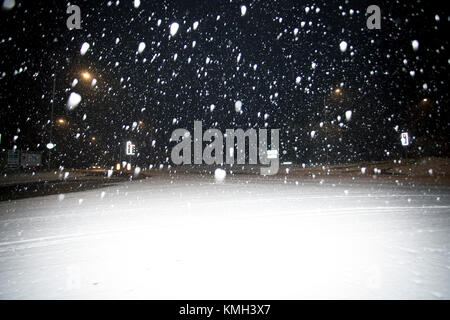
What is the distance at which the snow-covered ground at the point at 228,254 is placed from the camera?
10.2 ft

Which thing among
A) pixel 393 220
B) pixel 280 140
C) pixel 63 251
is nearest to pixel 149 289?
pixel 63 251

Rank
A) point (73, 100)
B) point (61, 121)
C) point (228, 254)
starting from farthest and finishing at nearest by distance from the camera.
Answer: point (61, 121) → point (73, 100) → point (228, 254)

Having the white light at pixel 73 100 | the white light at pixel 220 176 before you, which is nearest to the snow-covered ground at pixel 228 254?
the white light at pixel 220 176

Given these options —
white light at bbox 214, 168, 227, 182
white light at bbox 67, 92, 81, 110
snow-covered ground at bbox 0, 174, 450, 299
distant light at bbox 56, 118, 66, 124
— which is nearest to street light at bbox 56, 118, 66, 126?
distant light at bbox 56, 118, 66, 124

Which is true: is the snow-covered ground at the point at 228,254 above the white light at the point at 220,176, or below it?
above

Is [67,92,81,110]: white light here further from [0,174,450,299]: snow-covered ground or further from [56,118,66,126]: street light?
[0,174,450,299]: snow-covered ground

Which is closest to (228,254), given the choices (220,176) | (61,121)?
(220,176)

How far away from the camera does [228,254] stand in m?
4.22

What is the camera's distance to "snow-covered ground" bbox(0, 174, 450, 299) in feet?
10.2

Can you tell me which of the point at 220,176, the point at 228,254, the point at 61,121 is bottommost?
the point at 220,176

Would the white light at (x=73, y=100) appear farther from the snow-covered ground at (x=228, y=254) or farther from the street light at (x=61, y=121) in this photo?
the snow-covered ground at (x=228, y=254)

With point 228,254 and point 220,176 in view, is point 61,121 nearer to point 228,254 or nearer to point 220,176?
point 220,176

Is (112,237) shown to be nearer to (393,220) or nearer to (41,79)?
(393,220)
